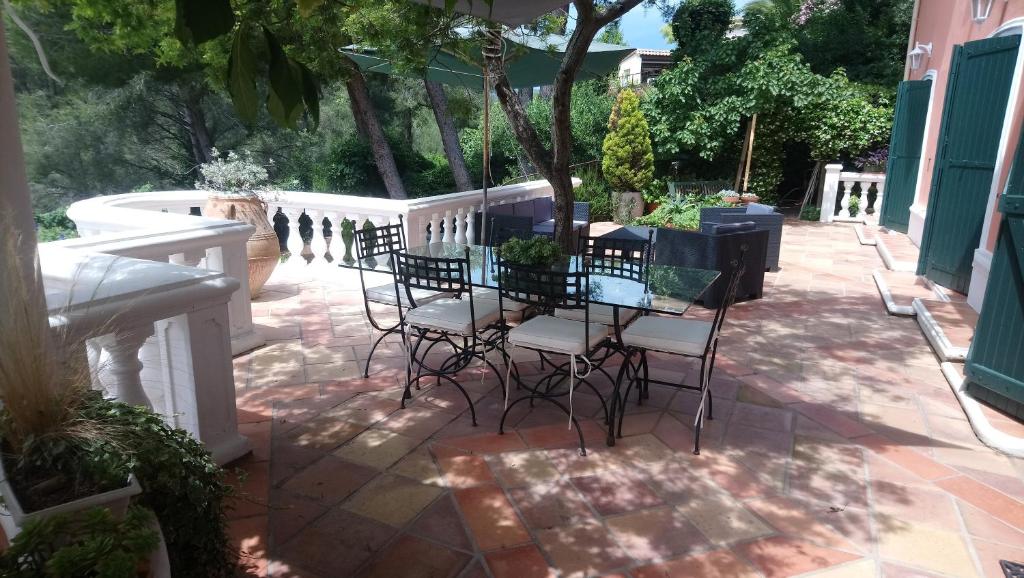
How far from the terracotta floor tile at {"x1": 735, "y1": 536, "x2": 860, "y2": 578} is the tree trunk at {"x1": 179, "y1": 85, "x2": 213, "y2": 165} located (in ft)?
47.3

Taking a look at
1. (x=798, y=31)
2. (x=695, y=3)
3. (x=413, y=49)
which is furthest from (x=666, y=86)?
(x=413, y=49)

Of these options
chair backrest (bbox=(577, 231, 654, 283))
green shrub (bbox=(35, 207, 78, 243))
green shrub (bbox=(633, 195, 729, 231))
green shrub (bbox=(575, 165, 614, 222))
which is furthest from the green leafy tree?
green shrub (bbox=(35, 207, 78, 243))

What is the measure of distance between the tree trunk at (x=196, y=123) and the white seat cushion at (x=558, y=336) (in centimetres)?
1297

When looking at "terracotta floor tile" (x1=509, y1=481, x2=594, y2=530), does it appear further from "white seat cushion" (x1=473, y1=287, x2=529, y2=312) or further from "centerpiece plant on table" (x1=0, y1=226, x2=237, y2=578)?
"white seat cushion" (x1=473, y1=287, x2=529, y2=312)

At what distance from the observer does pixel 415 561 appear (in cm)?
229

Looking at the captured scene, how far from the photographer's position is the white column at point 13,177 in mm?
1635

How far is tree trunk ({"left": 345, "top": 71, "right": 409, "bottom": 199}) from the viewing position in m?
12.6

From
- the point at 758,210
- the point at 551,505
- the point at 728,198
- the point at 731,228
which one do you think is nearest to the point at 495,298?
the point at 551,505

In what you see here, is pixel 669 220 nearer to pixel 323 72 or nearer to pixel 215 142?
pixel 323 72

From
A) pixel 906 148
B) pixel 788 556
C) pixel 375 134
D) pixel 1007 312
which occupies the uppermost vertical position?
pixel 375 134

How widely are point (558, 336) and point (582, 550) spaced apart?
1.14m

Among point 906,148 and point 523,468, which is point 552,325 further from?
point 906,148

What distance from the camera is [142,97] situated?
13664 mm

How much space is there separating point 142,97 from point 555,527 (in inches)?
582
